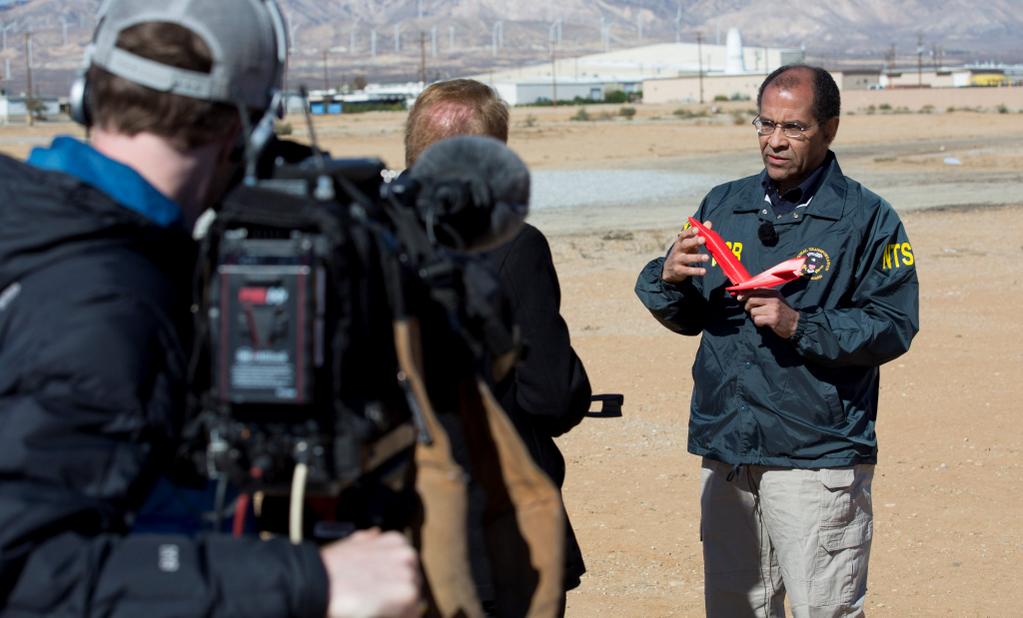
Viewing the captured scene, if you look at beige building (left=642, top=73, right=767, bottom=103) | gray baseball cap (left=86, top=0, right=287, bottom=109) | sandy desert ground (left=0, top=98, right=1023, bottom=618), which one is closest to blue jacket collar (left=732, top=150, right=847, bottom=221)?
sandy desert ground (left=0, top=98, right=1023, bottom=618)

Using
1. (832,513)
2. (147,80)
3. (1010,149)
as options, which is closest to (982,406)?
(832,513)

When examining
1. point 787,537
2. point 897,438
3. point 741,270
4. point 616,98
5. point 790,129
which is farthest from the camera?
point 616,98

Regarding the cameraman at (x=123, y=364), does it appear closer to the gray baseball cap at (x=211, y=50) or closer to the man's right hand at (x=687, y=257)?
the gray baseball cap at (x=211, y=50)

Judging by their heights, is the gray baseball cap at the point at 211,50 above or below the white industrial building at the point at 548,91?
below

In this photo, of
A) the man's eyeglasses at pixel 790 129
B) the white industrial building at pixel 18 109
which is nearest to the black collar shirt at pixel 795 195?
the man's eyeglasses at pixel 790 129

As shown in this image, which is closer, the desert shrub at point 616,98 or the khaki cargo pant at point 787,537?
the khaki cargo pant at point 787,537

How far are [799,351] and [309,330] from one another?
290cm

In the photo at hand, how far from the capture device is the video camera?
5.76 ft

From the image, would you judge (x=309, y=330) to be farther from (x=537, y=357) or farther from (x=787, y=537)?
(x=787, y=537)

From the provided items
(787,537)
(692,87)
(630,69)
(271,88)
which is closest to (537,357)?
(787,537)

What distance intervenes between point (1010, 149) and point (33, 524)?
128ft

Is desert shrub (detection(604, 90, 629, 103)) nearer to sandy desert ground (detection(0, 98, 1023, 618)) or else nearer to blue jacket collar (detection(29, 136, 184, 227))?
sandy desert ground (detection(0, 98, 1023, 618))

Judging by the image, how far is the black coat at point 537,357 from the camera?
3.71 m

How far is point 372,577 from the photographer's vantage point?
1.78m
